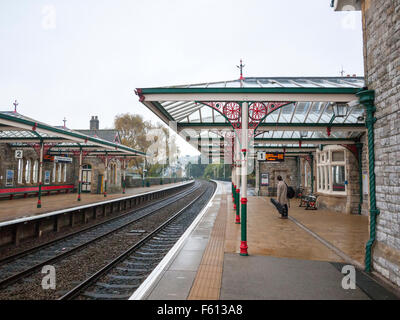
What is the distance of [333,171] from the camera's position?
12.2 meters

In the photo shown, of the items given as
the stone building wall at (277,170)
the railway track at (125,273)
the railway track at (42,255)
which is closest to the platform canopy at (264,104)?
the railway track at (125,273)

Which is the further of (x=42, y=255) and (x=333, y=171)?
(x=333, y=171)

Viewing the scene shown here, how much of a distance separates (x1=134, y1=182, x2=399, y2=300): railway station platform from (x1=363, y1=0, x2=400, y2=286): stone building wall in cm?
59

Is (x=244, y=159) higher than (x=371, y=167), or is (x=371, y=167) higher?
(x=244, y=159)

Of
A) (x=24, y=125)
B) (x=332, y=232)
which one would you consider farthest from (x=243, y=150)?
(x=24, y=125)

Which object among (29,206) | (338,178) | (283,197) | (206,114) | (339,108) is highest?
(206,114)

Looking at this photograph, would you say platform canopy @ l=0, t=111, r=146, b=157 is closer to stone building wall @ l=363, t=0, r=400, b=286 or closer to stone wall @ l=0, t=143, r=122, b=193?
stone wall @ l=0, t=143, r=122, b=193

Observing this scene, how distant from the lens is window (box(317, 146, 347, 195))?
38.6 feet

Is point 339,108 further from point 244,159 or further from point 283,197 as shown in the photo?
point 283,197

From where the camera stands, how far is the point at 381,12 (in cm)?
455

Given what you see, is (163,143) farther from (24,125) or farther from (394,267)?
(394,267)

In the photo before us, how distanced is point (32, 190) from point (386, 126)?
2052 centimetres

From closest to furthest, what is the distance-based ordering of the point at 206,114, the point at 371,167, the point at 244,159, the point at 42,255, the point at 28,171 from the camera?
1. the point at 371,167
2. the point at 244,159
3. the point at 42,255
4. the point at 206,114
5. the point at 28,171

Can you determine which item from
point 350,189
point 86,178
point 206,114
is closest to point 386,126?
point 206,114
